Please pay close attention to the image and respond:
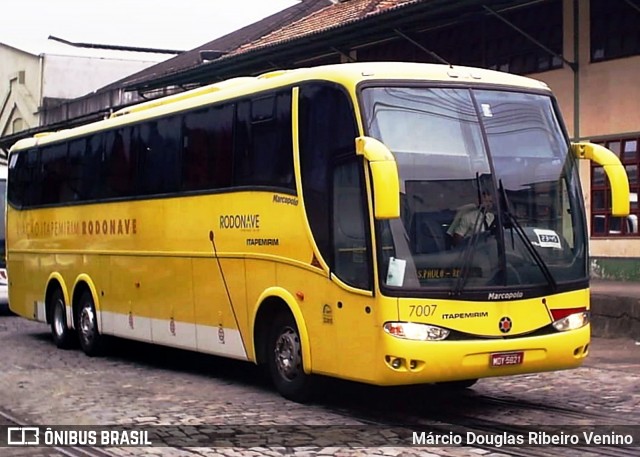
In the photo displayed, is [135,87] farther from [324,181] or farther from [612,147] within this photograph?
[324,181]

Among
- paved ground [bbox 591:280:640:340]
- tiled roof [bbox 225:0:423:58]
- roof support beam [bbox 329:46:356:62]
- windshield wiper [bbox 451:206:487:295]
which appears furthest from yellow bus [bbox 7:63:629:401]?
tiled roof [bbox 225:0:423:58]

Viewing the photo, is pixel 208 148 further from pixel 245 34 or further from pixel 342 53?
pixel 245 34

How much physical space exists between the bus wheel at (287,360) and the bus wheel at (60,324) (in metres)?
6.31

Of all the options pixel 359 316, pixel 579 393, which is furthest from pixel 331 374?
pixel 579 393

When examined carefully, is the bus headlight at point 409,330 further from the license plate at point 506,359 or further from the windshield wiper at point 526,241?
the windshield wiper at point 526,241

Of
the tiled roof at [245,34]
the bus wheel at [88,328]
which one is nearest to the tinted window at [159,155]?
the bus wheel at [88,328]

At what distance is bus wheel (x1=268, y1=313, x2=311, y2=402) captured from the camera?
1088 centimetres

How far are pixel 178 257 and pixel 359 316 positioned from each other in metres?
4.13

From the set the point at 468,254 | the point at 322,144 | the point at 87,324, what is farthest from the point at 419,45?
the point at 468,254

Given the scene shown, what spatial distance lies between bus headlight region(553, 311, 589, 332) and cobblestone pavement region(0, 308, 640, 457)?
785 mm

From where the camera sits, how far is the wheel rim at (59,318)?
55.7ft

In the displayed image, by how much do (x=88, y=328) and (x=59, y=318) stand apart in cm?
119

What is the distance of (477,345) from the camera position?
9602mm

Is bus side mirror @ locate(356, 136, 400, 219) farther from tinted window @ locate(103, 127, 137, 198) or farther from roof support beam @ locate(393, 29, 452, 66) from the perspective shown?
roof support beam @ locate(393, 29, 452, 66)
